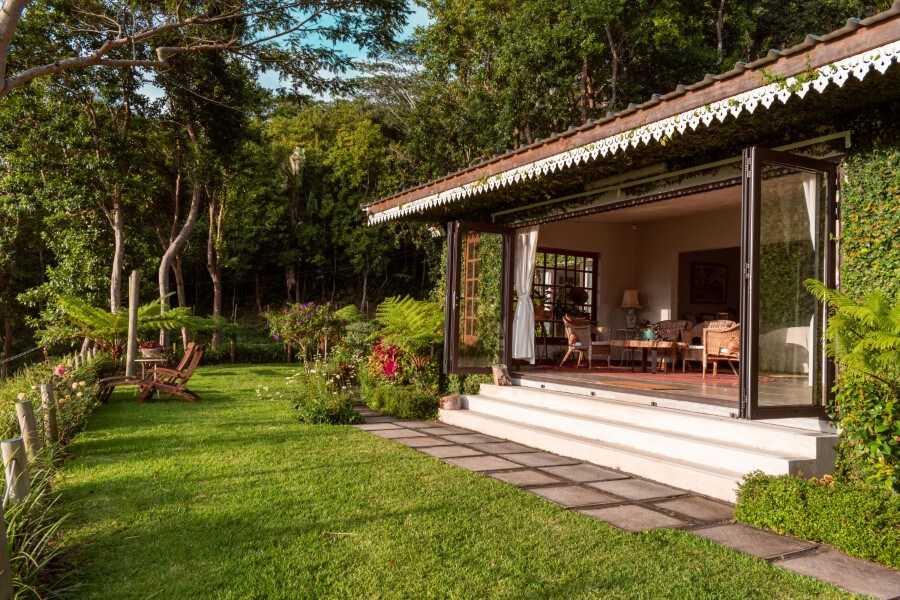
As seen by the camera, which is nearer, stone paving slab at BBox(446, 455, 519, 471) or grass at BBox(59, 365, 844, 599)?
grass at BBox(59, 365, 844, 599)

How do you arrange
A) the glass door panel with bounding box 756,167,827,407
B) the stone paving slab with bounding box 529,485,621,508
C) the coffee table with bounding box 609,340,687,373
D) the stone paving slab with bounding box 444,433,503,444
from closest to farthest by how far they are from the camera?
the stone paving slab with bounding box 529,485,621,508
the glass door panel with bounding box 756,167,827,407
the stone paving slab with bounding box 444,433,503,444
the coffee table with bounding box 609,340,687,373

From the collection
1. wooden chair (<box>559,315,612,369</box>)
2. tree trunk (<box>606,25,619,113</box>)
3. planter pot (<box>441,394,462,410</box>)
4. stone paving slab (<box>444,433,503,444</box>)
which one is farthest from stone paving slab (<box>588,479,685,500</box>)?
tree trunk (<box>606,25,619,113</box>)

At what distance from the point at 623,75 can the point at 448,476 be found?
12935 millimetres

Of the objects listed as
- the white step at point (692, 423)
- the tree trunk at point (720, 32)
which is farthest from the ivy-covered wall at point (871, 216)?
the tree trunk at point (720, 32)

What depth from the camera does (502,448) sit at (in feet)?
19.6

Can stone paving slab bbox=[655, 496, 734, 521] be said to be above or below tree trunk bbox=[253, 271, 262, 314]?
below

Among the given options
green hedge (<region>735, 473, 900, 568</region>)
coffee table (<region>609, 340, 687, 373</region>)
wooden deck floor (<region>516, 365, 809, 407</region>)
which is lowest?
green hedge (<region>735, 473, 900, 568</region>)

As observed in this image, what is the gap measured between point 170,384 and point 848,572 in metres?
7.83

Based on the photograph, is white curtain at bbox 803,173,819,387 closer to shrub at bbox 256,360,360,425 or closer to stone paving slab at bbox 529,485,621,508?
stone paving slab at bbox 529,485,621,508

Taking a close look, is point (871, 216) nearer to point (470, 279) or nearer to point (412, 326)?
point (470, 279)

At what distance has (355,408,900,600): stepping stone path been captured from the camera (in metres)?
3.07

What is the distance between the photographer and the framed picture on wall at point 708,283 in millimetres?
11672

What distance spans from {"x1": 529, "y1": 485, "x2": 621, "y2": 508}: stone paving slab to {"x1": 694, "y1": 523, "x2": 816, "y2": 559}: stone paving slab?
2.35ft

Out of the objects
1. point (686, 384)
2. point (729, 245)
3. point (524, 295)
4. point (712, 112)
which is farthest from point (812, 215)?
point (729, 245)
